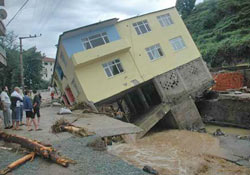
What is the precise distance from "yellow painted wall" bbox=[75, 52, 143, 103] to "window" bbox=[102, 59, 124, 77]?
0.88 ft

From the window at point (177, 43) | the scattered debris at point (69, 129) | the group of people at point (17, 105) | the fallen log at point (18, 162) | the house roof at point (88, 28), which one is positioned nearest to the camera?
the fallen log at point (18, 162)

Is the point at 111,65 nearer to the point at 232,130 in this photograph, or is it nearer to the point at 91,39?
the point at 91,39

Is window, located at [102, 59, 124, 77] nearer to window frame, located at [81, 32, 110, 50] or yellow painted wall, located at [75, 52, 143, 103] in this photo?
yellow painted wall, located at [75, 52, 143, 103]

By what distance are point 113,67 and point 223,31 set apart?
106 ft

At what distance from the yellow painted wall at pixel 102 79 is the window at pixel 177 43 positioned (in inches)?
184

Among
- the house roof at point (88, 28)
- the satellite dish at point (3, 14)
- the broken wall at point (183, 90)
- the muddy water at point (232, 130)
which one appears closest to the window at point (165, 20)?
the broken wall at point (183, 90)

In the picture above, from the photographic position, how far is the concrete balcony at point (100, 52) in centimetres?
1734

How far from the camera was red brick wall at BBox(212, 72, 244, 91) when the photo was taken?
23.5 meters

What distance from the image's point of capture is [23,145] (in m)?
7.51

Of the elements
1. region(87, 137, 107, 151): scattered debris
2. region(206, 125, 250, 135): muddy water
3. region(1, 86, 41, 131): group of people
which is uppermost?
region(1, 86, 41, 131): group of people

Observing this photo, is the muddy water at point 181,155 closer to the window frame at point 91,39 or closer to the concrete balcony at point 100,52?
the concrete balcony at point 100,52

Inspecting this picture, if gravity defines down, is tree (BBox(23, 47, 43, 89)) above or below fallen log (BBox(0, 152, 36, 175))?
above

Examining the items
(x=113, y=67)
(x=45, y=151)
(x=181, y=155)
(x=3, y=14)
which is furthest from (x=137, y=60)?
(x=45, y=151)

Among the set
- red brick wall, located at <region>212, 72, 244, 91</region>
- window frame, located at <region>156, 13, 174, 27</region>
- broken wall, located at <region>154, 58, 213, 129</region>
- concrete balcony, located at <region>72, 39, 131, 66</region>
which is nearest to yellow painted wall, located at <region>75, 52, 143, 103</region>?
concrete balcony, located at <region>72, 39, 131, 66</region>
